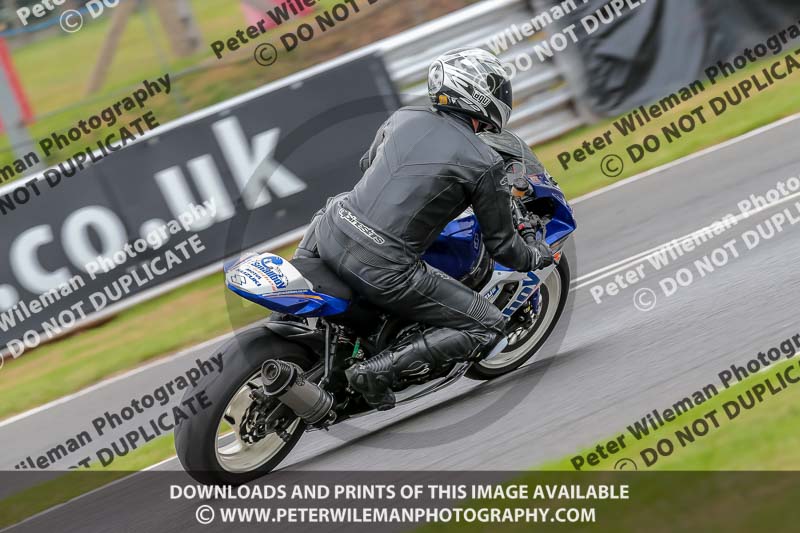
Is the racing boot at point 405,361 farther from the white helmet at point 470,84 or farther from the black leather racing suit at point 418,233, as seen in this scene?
the white helmet at point 470,84

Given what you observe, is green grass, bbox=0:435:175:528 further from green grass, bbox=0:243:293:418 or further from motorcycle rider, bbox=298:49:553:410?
green grass, bbox=0:243:293:418

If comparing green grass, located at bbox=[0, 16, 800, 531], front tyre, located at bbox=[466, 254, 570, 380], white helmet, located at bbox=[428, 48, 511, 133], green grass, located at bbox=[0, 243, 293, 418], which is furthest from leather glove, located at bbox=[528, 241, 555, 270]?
green grass, located at bbox=[0, 243, 293, 418]

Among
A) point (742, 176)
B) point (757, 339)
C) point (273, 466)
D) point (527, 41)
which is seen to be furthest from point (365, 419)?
point (527, 41)

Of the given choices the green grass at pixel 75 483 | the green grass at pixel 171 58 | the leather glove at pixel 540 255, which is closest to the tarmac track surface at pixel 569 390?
the green grass at pixel 75 483

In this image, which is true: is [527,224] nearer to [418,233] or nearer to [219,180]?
[418,233]

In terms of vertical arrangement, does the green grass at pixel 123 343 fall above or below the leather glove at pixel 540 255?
below

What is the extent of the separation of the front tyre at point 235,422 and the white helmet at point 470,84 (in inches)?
62.3

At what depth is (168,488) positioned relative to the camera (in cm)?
579

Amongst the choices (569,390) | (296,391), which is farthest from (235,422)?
(569,390)

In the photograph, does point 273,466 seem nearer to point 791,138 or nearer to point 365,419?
point 365,419

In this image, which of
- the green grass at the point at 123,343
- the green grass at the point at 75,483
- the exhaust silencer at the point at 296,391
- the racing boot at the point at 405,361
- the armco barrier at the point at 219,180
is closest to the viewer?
the exhaust silencer at the point at 296,391

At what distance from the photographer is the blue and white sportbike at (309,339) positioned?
5172 mm

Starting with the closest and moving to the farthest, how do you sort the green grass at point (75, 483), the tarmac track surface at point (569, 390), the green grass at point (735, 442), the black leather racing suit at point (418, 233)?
1. the green grass at point (735, 442)
2. the black leather racing suit at point (418, 233)
3. the tarmac track surface at point (569, 390)
4. the green grass at point (75, 483)

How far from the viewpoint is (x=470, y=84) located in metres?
5.20
